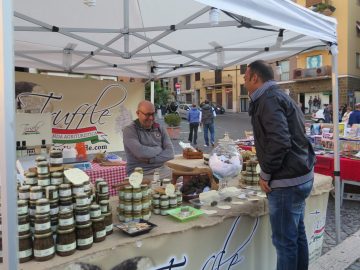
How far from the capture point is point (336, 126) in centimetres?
334

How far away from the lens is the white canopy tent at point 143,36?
3.69 feet

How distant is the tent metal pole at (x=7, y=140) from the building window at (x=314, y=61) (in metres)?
28.5

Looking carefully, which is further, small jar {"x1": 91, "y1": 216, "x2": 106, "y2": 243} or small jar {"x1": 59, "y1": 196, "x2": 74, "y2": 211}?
small jar {"x1": 91, "y1": 216, "x2": 106, "y2": 243}

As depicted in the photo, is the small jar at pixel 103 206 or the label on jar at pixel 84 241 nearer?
the label on jar at pixel 84 241

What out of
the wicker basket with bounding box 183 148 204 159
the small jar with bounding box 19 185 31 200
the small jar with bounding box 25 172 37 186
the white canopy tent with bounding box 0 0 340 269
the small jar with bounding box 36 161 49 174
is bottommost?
the wicker basket with bounding box 183 148 204 159

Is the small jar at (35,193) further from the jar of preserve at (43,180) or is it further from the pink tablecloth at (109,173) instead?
the pink tablecloth at (109,173)

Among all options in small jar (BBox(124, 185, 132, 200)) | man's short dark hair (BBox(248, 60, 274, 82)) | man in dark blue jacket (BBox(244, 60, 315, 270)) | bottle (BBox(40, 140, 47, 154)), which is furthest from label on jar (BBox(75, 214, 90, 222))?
bottle (BBox(40, 140, 47, 154))

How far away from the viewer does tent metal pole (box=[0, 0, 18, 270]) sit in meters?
1.10

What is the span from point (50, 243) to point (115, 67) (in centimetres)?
441

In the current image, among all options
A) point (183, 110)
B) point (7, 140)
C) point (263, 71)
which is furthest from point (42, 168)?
point (183, 110)

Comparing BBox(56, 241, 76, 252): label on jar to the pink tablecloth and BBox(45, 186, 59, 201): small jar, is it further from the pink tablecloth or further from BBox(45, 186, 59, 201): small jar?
the pink tablecloth

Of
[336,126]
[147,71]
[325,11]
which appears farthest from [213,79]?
[336,126]

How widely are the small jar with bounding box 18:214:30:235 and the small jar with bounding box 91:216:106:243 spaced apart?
0.29 meters

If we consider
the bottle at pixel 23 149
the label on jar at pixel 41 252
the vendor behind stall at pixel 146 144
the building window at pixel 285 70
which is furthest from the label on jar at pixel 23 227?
the building window at pixel 285 70
